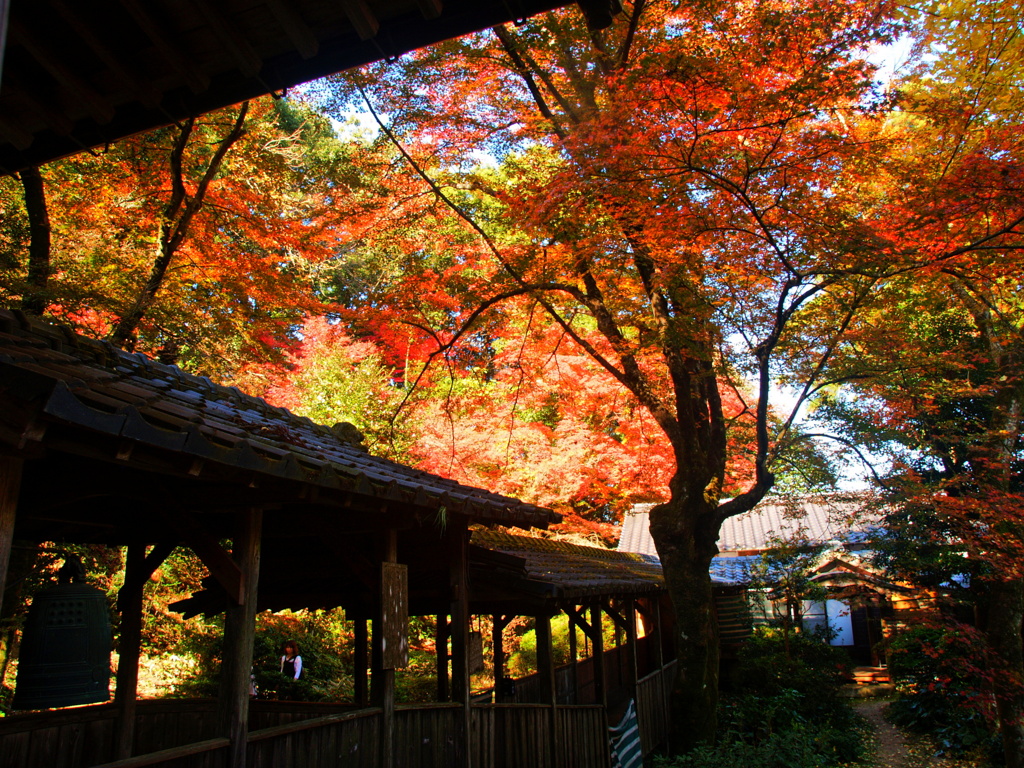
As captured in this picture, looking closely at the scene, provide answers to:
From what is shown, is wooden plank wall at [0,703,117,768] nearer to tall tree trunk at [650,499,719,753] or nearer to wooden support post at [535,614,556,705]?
wooden support post at [535,614,556,705]

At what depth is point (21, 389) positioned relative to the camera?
87.0 inches

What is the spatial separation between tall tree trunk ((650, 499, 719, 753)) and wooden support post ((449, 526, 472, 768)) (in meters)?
4.73

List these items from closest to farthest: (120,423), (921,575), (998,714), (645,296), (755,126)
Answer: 1. (120,423)
2. (755,126)
3. (645,296)
4. (998,714)
5. (921,575)

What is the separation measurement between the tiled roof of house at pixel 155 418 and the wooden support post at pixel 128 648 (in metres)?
1.49

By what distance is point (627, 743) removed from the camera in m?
9.01

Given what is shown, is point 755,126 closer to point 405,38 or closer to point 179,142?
point 405,38

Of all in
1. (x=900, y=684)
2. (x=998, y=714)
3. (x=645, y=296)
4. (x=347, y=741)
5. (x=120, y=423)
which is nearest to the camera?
(x=120, y=423)

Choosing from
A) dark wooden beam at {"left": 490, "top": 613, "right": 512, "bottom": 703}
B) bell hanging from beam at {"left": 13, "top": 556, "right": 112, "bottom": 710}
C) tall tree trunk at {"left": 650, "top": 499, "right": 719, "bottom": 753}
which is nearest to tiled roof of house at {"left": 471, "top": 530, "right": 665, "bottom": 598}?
tall tree trunk at {"left": 650, "top": 499, "right": 719, "bottom": 753}

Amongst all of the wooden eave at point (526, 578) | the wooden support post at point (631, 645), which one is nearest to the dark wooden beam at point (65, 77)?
the wooden eave at point (526, 578)

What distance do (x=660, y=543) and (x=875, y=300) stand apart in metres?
4.35

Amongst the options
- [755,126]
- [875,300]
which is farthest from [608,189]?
[875,300]

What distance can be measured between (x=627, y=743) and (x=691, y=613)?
1.89m

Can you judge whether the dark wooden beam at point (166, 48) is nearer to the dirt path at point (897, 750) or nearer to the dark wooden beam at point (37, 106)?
the dark wooden beam at point (37, 106)

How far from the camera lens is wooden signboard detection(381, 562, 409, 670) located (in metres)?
→ 4.87
